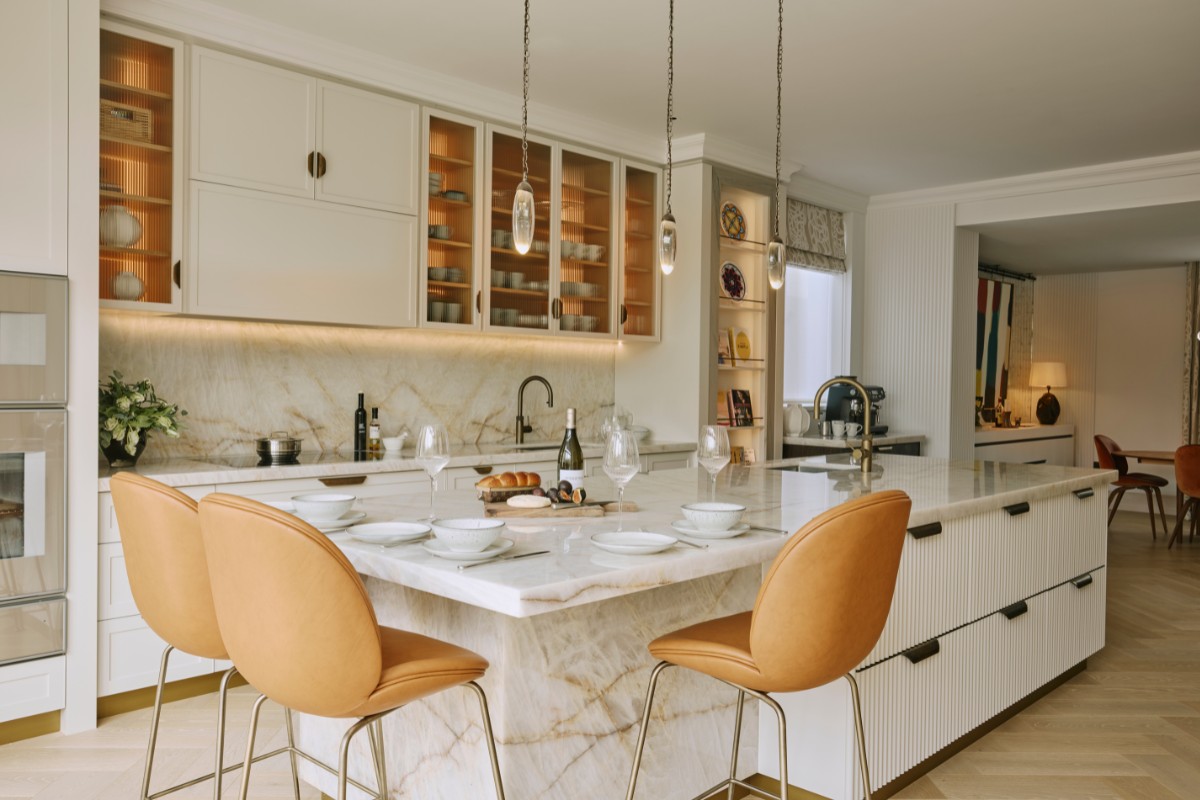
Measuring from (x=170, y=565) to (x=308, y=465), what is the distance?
167cm

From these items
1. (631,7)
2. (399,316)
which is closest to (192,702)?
(399,316)

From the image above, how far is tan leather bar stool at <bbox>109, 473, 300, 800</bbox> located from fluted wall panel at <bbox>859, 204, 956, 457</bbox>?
5.74 meters

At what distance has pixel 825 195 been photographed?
6.54 meters

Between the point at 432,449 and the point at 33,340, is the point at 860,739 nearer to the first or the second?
the point at 432,449

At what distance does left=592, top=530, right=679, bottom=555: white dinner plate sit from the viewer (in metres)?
1.83

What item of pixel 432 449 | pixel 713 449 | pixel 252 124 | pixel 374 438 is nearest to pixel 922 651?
pixel 713 449

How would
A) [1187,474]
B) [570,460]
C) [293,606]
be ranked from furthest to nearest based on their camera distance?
[1187,474], [570,460], [293,606]

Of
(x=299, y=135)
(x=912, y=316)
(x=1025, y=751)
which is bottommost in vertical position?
(x=1025, y=751)

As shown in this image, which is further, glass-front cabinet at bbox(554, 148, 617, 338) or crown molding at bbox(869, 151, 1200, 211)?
crown molding at bbox(869, 151, 1200, 211)

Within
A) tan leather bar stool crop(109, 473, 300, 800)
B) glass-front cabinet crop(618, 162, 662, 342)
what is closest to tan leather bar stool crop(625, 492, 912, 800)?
tan leather bar stool crop(109, 473, 300, 800)

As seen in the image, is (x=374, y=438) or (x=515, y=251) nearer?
(x=374, y=438)

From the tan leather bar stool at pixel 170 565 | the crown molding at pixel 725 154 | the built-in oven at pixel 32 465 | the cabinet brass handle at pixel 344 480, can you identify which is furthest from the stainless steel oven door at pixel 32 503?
the crown molding at pixel 725 154

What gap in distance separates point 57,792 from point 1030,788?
2824mm

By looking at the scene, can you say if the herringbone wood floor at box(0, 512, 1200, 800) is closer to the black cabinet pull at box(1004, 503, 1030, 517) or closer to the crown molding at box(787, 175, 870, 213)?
the black cabinet pull at box(1004, 503, 1030, 517)
